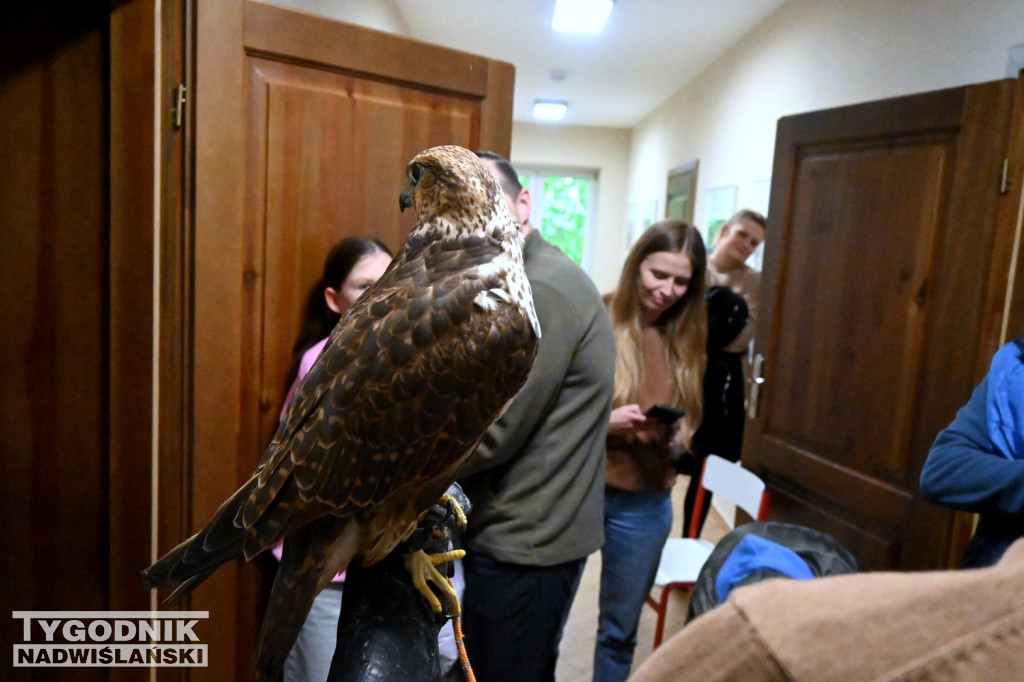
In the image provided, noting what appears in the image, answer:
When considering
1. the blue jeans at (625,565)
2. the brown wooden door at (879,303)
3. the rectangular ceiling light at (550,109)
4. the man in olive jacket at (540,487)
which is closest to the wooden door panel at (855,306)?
the brown wooden door at (879,303)

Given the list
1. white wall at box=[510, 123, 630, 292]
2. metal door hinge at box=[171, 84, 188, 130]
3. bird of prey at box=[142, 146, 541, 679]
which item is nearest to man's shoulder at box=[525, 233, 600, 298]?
bird of prey at box=[142, 146, 541, 679]

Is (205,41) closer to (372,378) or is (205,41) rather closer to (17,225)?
(17,225)

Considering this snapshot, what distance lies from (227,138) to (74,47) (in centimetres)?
34

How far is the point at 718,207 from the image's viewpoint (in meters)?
→ 4.60

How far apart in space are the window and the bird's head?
313 inches

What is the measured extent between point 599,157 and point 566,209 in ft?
2.70

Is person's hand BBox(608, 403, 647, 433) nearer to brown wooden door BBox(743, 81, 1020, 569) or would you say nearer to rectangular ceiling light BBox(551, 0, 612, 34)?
brown wooden door BBox(743, 81, 1020, 569)

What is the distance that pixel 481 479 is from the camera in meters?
1.42

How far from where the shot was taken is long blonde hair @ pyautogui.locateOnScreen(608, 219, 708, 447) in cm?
186

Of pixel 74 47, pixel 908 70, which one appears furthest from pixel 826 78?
pixel 74 47

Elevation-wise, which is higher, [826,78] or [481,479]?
[826,78]

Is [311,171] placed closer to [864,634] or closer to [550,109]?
[864,634]

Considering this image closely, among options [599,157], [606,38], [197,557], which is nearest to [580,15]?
[606,38]

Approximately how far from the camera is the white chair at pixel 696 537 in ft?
7.07
